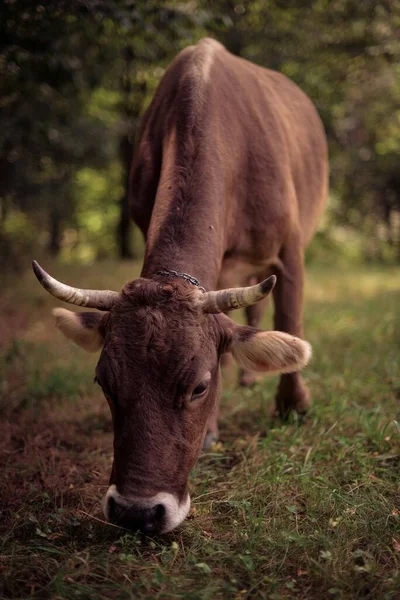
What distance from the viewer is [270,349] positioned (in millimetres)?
3424

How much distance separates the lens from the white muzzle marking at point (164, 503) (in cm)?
289

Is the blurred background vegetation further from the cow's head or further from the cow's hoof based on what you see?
the cow's hoof

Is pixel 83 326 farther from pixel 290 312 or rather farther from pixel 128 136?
pixel 128 136

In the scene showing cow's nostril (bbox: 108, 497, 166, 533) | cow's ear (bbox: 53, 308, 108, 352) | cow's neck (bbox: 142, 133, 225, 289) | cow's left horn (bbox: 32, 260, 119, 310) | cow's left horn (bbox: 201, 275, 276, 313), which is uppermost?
cow's neck (bbox: 142, 133, 225, 289)

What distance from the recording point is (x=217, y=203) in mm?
4012

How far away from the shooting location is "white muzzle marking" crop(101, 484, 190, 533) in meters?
2.89

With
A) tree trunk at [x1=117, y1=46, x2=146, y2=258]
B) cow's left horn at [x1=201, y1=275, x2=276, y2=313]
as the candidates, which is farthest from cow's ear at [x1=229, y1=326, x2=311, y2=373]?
tree trunk at [x1=117, y1=46, x2=146, y2=258]

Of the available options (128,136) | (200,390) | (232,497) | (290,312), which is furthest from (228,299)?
(128,136)

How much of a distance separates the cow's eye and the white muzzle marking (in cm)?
50

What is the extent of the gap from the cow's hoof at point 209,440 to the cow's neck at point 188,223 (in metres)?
1.27

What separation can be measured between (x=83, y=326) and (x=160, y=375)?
81cm

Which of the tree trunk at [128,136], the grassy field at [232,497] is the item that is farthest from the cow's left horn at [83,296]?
the tree trunk at [128,136]

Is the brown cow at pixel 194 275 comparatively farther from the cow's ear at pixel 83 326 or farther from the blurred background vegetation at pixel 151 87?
the blurred background vegetation at pixel 151 87

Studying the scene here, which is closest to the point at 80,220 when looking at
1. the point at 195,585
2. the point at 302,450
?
the point at 302,450
